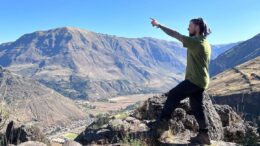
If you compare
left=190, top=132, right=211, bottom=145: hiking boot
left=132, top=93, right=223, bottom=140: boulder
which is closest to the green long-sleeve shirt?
left=190, top=132, right=211, bottom=145: hiking boot

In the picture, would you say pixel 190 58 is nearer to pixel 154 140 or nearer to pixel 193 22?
pixel 193 22

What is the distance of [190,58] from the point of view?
10938mm

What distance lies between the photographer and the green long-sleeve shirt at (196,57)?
10.6m

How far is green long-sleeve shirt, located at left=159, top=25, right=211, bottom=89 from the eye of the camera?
1065 cm

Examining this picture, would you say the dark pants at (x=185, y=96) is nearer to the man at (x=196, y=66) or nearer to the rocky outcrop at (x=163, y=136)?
the man at (x=196, y=66)

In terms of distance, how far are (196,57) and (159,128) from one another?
2.74 meters

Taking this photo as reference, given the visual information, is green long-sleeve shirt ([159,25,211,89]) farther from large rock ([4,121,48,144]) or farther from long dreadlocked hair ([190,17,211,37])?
large rock ([4,121,48,144])

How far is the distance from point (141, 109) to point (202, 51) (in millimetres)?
6016

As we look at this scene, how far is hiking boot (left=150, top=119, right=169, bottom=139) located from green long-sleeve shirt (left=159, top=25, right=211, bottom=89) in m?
1.98


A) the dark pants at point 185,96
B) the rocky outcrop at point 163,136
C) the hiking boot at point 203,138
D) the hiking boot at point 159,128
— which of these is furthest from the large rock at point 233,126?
the hiking boot at point 159,128

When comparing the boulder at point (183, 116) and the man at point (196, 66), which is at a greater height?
the man at point (196, 66)

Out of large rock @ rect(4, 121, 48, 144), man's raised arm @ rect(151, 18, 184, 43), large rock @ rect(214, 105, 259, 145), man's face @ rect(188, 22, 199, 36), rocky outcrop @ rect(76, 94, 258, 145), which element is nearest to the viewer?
man's raised arm @ rect(151, 18, 184, 43)

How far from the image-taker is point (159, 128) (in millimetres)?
12289

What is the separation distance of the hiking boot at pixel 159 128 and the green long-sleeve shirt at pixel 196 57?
198cm
